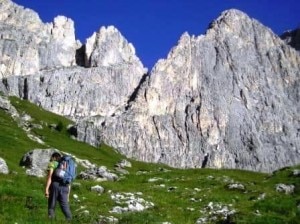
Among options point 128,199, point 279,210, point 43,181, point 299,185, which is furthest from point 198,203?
point 299,185

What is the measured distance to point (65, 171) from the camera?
18484 millimetres

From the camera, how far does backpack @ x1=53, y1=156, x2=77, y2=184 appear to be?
60.4 feet

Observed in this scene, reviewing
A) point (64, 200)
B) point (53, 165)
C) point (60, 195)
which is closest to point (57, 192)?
point (60, 195)

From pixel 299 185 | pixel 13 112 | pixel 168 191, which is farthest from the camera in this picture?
pixel 13 112

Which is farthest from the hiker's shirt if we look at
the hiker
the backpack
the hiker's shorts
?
the hiker's shorts

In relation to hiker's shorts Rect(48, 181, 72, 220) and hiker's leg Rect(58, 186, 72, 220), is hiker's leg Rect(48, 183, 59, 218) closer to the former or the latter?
hiker's shorts Rect(48, 181, 72, 220)

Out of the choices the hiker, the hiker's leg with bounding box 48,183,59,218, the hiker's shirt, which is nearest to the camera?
the hiker's leg with bounding box 48,183,59,218

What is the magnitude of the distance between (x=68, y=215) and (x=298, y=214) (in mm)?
11351

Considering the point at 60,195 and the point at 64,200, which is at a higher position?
the point at 60,195

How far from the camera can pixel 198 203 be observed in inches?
1235

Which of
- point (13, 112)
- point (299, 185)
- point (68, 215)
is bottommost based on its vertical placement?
point (68, 215)

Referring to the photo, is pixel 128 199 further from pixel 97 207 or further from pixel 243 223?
pixel 243 223

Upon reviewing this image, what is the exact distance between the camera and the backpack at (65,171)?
1842 cm

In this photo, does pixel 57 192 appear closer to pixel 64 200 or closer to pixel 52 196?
pixel 52 196
